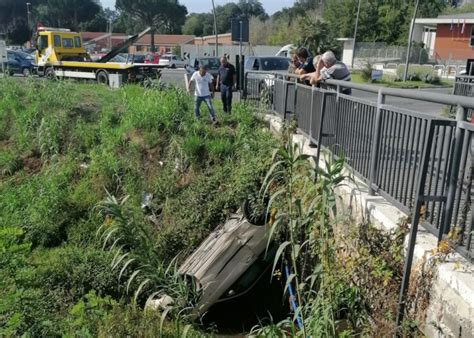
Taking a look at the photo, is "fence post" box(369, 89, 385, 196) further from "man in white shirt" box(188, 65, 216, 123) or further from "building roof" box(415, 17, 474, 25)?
"building roof" box(415, 17, 474, 25)

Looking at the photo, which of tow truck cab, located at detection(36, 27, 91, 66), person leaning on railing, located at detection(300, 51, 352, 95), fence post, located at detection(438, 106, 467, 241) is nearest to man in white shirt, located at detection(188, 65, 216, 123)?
person leaning on railing, located at detection(300, 51, 352, 95)

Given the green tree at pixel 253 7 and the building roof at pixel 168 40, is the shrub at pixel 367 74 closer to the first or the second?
the building roof at pixel 168 40

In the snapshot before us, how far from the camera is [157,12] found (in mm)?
94625

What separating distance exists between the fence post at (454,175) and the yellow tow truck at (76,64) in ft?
→ 61.1

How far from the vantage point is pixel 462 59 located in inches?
1711

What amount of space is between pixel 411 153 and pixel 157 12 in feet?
323

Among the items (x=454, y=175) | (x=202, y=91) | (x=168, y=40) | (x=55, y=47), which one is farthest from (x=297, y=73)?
(x=168, y=40)

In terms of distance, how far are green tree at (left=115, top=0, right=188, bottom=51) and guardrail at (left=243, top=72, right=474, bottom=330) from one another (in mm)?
92239

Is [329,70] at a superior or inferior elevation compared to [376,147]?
superior

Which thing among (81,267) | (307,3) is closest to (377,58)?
(81,267)

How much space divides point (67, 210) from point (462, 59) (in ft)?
147

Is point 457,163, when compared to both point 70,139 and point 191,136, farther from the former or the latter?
point 70,139

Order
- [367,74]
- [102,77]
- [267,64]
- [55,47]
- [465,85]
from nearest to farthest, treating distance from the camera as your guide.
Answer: [465,85]
[267,64]
[102,77]
[55,47]
[367,74]

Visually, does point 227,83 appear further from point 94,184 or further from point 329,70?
point 329,70
